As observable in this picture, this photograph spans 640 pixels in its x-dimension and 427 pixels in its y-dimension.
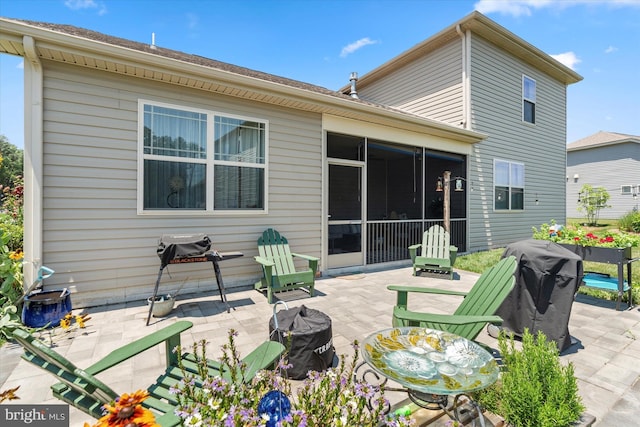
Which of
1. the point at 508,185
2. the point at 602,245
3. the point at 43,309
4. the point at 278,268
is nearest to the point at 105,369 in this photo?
the point at 43,309

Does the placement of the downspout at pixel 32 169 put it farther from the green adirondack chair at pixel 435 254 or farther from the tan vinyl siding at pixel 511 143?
the tan vinyl siding at pixel 511 143

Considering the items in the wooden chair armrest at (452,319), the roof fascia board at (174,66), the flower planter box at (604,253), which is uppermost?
the roof fascia board at (174,66)

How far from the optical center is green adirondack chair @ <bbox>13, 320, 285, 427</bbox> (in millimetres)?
1180

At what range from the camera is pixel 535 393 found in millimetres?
1641

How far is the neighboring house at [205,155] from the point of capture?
3590mm

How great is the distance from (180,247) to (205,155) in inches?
65.9

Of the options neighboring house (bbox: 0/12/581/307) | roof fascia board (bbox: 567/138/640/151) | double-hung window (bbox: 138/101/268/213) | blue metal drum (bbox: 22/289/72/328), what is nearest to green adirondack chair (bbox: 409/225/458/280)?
neighboring house (bbox: 0/12/581/307)

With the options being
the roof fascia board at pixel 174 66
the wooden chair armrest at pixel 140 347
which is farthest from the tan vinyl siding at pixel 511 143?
the wooden chair armrest at pixel 140 347

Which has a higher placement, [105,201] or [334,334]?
[105,201]

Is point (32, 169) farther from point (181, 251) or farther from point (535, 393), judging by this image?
point (535, 393)

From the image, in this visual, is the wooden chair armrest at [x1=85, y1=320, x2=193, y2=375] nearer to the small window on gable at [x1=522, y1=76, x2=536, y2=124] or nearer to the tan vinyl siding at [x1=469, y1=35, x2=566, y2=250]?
the tan vinyl siding at [x1=469, y1=35, x2=566, y2=250]

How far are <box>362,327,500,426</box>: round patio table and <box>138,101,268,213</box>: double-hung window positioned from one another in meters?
3.58

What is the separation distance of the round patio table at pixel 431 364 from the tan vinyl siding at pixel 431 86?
7.92 meters

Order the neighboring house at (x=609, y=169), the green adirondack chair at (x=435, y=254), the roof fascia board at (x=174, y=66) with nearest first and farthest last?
the roof fascia board at (x=174, y=66)
the green adirondack chair at (x=435, y=254)
the neighboring house at (x=609, y=169)
